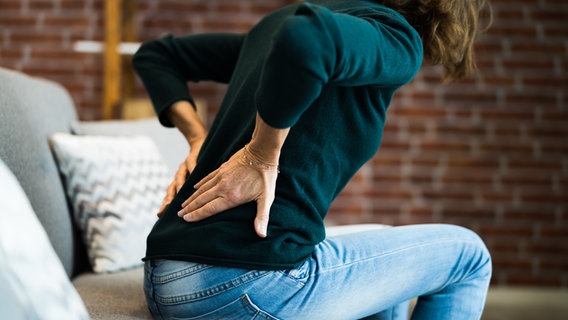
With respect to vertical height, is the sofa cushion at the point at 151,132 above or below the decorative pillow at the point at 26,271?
below

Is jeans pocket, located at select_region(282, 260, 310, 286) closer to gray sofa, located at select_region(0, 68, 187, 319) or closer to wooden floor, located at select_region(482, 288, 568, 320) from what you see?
gray sofa, located at select_region(0, 68, 187, 319)

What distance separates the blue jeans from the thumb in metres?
0.07

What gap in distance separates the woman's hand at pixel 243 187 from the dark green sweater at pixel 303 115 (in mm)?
19

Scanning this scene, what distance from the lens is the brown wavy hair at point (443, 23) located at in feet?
3.32

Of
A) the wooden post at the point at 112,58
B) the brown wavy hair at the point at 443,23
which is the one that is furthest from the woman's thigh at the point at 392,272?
the wooden post at the point at 112,58

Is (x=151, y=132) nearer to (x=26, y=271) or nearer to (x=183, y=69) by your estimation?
(x=183, y=69)

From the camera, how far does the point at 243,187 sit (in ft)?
2.87

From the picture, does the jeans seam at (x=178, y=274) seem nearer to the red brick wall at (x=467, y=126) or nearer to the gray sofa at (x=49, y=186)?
the gray sofa at (x=49, y=186)

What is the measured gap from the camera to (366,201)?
3143mm

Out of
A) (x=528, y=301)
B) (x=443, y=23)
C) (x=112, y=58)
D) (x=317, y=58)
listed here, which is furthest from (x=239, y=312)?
(x=528, y=301)

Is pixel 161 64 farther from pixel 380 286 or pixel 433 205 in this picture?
pixel 433 205

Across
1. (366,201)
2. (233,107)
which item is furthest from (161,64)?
(366,201)

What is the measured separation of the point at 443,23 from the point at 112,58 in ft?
7.26

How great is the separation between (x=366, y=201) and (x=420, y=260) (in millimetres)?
2157
